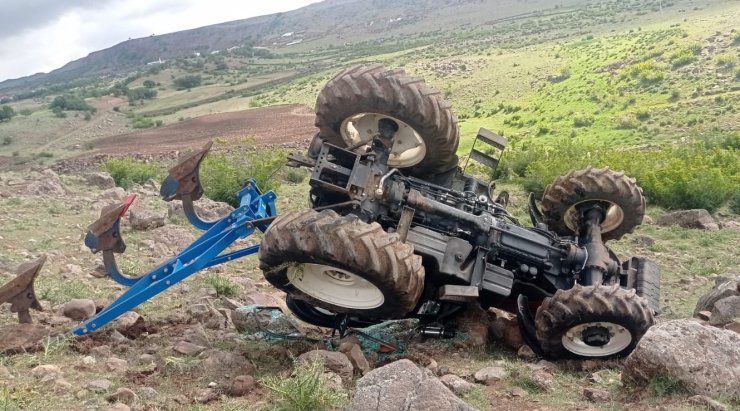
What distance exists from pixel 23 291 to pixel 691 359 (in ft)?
16.3

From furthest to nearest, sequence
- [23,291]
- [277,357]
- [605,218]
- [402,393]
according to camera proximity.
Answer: [605,218] → [277,357] → [23,291] → [402,393]

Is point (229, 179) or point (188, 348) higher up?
point (188, 348)

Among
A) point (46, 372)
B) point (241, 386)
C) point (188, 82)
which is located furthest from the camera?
point (188, 82)

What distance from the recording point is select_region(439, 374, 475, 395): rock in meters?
4.83

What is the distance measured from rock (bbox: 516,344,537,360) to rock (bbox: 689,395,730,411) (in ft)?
6.14

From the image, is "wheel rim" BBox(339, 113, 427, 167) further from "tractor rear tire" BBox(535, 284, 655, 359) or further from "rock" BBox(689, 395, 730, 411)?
"rock" BBox(689, 395, 730, 411)

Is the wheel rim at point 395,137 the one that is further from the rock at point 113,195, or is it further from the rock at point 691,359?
the rock at point 113,195

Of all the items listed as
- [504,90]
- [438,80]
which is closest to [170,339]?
[504,90]

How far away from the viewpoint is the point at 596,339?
577 centimetres

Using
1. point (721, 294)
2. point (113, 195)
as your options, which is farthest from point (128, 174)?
point (721, 294)

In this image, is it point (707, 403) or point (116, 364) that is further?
point (116, 364)

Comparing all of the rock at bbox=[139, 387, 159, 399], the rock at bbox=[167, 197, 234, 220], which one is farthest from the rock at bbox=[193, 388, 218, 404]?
the rock at bbox=[167, 197, 234, 220]

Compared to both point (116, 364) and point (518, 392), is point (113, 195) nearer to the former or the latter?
point (116, 364)

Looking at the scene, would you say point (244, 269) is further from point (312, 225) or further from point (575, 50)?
point (575, 50)
